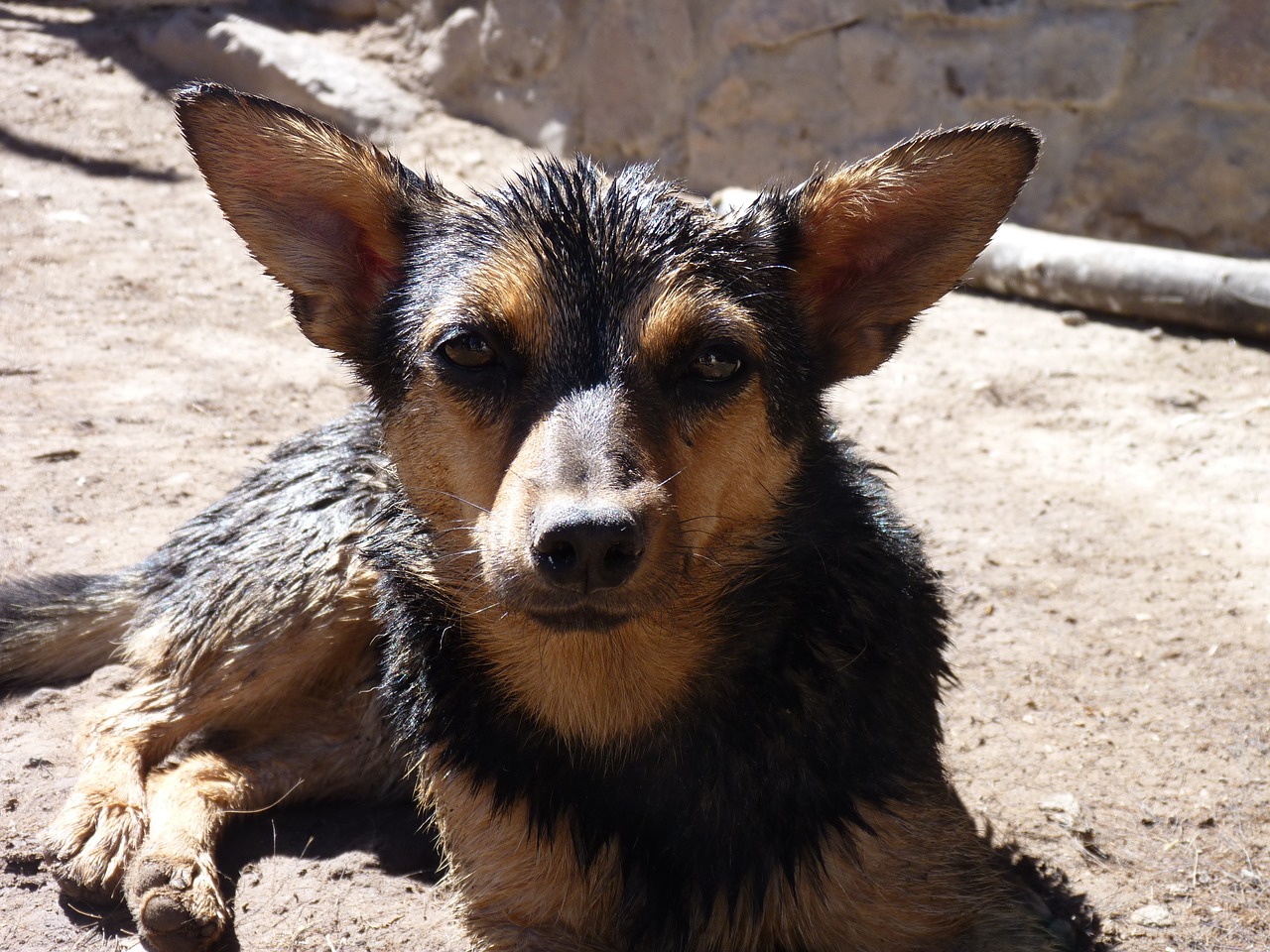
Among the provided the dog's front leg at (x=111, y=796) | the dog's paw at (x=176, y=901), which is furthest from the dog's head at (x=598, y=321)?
the dog's front leg at (x=111, y=796)

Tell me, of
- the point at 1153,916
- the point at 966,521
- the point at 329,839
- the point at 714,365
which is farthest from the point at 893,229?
the point at 329,839

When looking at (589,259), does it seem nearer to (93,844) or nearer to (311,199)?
(311,199)

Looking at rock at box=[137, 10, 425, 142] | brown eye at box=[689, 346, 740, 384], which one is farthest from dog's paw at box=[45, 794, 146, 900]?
rock at box=[137, 10, 425, 142]

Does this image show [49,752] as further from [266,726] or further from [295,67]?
[295,67]

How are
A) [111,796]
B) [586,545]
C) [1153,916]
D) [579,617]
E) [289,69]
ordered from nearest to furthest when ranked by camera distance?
[586,545] < [579,617] < [1153,916] < [111,796] < [289,69]

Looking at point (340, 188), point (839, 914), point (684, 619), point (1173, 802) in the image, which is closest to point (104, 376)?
point (340, 188)

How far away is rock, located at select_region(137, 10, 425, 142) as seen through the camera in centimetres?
Answer: 883

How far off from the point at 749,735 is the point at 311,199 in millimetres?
1770

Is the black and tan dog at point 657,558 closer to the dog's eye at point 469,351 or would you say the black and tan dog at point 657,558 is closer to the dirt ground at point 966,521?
the dog's eye at point 469,351

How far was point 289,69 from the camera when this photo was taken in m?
8.95

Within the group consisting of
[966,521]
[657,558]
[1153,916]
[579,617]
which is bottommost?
[1153,916]

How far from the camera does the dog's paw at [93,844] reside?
3.11 metres

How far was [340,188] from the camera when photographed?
3008 millimetres

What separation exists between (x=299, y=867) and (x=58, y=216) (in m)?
5.76
